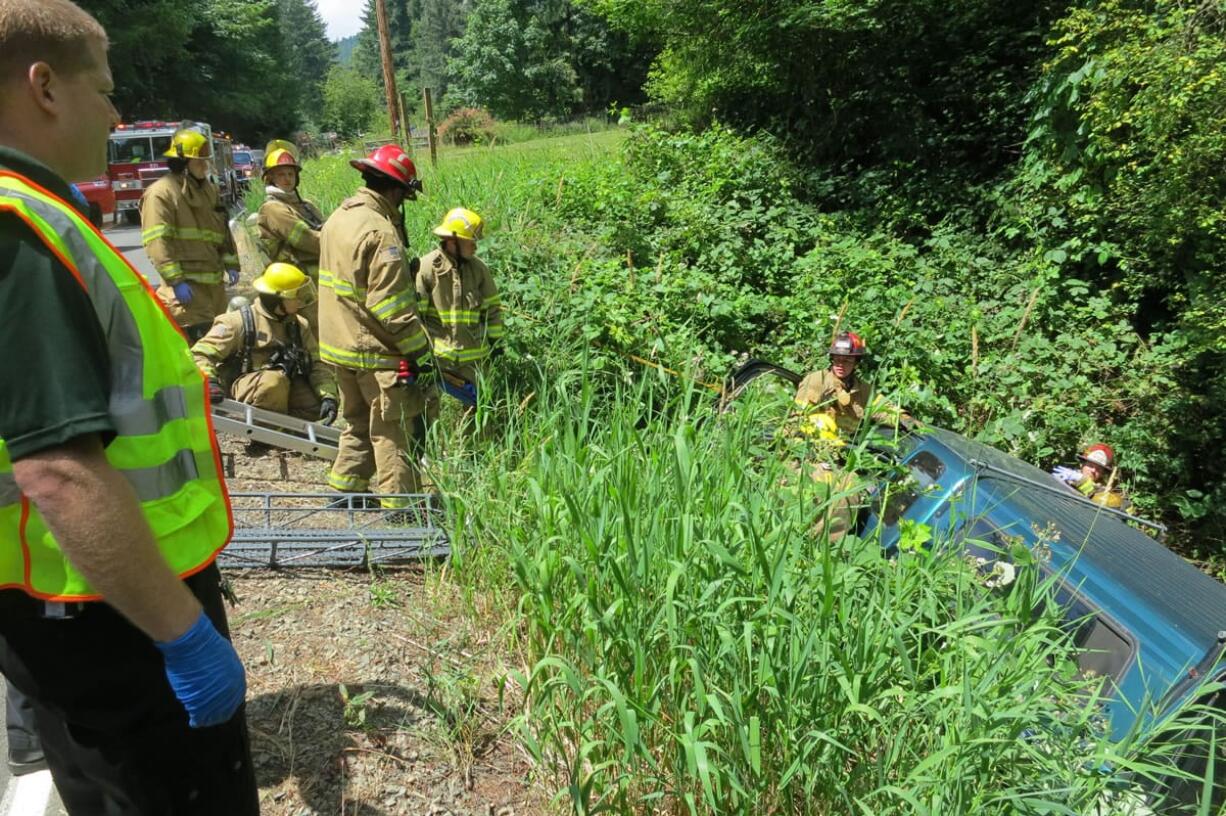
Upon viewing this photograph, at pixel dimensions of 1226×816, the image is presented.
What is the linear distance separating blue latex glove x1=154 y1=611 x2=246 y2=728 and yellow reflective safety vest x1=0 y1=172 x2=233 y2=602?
0.45ft

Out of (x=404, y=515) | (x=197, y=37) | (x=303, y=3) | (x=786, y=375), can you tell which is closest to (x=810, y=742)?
(x=404, y=515)

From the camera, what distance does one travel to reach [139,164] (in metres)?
16.8

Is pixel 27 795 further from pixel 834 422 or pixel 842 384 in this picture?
pixel 842 384

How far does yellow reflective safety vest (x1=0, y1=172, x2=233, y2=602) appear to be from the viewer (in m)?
1.18

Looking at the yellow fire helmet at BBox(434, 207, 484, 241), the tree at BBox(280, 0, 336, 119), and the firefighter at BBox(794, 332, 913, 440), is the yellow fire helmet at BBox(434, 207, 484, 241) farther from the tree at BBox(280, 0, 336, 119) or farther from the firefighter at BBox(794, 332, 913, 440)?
the tree at BBox(280, 0, 336, 119)

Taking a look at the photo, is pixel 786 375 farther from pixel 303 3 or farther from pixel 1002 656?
pixel 303 3

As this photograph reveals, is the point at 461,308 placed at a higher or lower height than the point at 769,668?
higher

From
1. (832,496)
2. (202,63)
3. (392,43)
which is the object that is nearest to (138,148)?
(832,496)

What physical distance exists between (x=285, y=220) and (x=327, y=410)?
72.3 inches

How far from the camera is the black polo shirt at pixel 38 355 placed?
108cm

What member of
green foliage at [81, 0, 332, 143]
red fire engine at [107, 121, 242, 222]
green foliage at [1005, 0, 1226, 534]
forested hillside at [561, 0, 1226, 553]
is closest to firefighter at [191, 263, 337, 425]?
forested hillside at [561, 0, 1226, 553]

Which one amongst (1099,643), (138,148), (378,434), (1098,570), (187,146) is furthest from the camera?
(138,148)

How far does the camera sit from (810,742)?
69.5 inches

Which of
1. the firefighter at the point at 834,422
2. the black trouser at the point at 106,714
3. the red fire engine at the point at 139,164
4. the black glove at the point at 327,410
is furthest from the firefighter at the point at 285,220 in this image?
the red fire engine at the point at 139,164
